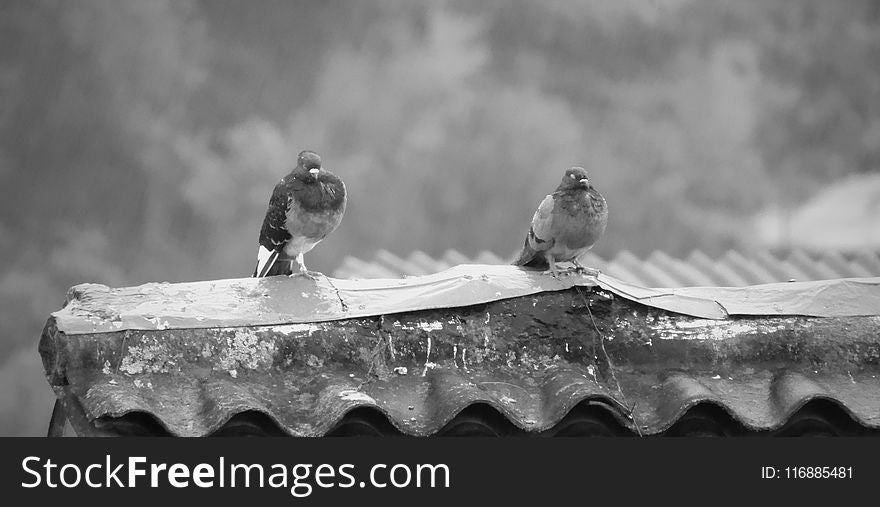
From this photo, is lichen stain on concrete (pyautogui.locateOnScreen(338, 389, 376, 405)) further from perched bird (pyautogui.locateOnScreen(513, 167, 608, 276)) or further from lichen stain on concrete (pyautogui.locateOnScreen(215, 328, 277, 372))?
perched bird (pyautogui.locateOnScreen(513, 167, 608, 276))

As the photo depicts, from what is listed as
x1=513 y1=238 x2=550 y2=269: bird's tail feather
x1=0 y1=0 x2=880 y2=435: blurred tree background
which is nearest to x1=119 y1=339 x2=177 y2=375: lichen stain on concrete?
x1=513 y1=238 x2=550 y2=269: bird's tail feather

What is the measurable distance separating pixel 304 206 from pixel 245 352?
1.33 metres

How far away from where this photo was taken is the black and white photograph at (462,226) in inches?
112

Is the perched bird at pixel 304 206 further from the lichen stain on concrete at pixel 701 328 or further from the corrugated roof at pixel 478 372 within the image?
the lichen stain on concrete at pixel 701 328

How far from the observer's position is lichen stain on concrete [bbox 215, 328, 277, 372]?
114 inches

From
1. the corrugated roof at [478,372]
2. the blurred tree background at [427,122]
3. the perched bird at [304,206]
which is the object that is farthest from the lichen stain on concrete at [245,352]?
the blurred tree background at [427,122]

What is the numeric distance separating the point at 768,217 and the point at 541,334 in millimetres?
9995

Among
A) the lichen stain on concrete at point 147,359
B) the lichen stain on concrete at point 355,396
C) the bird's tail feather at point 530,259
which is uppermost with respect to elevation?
the bird's tail feather at point 530,259

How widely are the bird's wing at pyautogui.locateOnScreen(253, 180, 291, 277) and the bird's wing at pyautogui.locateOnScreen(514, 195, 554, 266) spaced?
990mm

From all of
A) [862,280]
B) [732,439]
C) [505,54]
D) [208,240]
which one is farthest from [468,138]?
[732,439]

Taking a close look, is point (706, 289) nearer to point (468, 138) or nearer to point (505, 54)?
point (468, 138)

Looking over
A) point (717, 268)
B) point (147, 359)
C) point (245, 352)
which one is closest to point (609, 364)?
point (245, 352)

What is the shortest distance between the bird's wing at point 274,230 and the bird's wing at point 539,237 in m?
0.99

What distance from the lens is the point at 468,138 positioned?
1298cm
